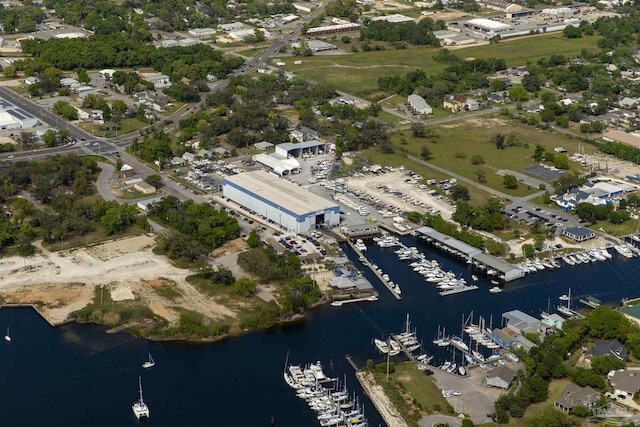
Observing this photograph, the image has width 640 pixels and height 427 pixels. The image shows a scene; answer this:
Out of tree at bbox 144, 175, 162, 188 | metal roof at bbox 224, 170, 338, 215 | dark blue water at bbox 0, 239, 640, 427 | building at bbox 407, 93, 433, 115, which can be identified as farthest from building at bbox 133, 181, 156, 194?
building at bbox 407, 93, 433, 115

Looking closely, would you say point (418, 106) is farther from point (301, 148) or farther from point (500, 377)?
→ point (500, 377)

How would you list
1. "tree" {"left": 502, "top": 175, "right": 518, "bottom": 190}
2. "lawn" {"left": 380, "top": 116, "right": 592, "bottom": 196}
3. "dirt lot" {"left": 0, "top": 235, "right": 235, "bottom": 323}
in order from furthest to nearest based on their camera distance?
"lawn" {"left": 380, "top": 116, "right": 592, "bottom": 196}
"tree" {"left": 502, "top": 175, "right": 518, "bottom": 190}
"dirt lot" {"left": 0, "top": 235, "right": 235, "bottom": 323}

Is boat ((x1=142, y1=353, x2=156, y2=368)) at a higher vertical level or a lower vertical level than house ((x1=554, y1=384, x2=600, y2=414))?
lower

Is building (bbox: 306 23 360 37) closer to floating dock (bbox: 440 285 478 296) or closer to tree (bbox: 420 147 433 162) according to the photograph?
tree (bbox: 420 147 433 162)

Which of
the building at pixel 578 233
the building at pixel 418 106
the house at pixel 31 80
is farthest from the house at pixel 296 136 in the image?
the house at pixel 31 80

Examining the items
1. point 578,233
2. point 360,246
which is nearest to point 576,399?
point 360,246
